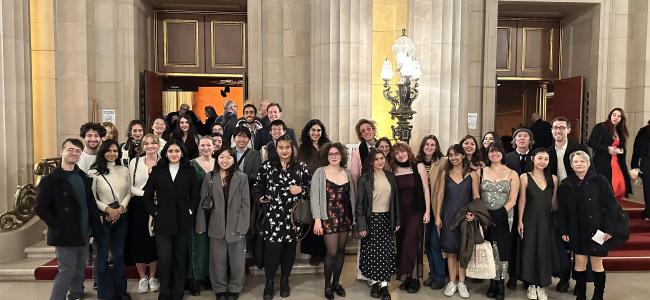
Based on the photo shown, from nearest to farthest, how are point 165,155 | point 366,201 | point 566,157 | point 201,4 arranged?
point 165,155 < point 366,201 < point 566,157 < point 201,4

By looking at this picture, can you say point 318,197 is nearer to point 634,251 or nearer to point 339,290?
point 339,290

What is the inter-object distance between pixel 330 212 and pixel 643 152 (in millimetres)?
5691

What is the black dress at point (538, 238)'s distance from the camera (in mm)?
5453

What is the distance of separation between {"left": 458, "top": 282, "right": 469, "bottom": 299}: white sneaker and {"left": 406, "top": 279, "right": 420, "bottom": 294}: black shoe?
48cm

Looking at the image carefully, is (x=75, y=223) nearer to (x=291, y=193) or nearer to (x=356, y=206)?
(x=291, y=193)

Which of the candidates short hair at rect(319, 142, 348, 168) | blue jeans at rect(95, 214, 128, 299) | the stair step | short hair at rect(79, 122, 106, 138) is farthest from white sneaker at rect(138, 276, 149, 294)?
short hair at rect(319, 142, 348, 168)

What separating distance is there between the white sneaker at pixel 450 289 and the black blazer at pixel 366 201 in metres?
1.00

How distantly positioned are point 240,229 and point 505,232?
2.98 metres

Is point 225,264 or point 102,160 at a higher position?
point 102,160

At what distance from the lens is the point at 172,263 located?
17.3ft

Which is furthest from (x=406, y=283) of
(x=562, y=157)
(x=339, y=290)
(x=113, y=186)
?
(x=113, y=186)

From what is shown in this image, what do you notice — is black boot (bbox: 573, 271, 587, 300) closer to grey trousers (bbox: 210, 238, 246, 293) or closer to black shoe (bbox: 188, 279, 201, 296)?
grey trousers (bbox: 210, 238, 246, 293)

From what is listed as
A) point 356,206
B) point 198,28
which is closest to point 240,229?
point 356,206

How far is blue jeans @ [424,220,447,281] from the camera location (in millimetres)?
5879
